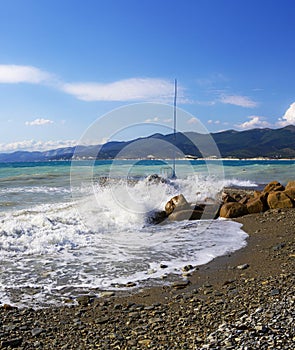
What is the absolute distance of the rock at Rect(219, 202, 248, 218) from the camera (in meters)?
13.2

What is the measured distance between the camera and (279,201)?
45.2 feet

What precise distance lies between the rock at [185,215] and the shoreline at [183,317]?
→ 5978mm

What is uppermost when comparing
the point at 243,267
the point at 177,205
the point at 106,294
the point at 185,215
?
the point at 177,205

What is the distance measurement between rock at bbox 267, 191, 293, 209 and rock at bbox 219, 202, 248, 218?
1.16 meters

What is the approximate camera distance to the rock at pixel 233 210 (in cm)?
1318

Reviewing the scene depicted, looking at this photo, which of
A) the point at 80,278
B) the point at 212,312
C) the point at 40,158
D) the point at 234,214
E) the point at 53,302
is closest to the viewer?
the point at 212,312

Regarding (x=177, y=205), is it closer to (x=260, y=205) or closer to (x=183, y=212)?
(x=183, y=212)

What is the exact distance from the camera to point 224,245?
9.02 m

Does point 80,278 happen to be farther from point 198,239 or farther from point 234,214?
point 234,214

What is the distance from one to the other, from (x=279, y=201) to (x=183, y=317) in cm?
1012

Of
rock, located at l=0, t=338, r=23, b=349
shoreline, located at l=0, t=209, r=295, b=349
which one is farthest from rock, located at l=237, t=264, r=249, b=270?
rock, located at l=0, t=338, r=23, b=349

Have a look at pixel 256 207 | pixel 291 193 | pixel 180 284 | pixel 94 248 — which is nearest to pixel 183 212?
pixel 256 207

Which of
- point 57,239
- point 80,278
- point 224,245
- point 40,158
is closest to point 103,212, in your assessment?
point 57,239

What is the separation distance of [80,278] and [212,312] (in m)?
2.83
